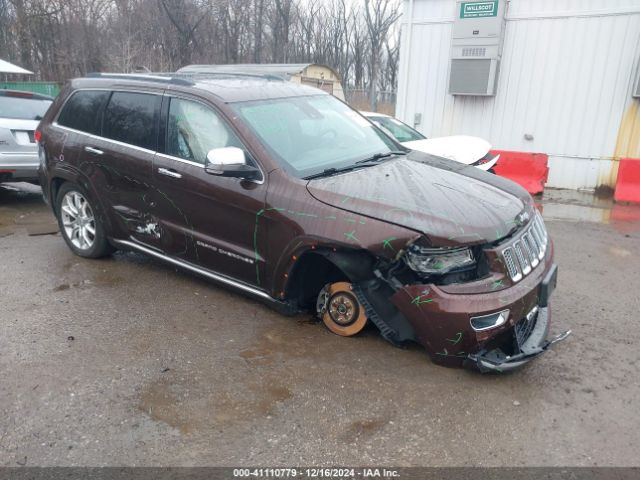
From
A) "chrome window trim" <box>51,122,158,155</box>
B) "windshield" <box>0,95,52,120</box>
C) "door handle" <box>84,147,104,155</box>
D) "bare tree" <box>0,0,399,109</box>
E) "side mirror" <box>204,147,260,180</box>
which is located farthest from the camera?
"bare tree" <box>0,0,399,109</box>

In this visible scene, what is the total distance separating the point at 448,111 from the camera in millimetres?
10680

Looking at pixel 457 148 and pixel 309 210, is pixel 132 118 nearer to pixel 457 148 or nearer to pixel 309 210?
pixel 309 210

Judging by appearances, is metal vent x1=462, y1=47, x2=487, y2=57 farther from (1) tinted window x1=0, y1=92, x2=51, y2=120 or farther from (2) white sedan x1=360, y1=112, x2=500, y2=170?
(1) tinted window x1=0, y1=92, x2=51, y2=120

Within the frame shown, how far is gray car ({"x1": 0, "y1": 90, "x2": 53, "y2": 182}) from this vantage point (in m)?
7.04

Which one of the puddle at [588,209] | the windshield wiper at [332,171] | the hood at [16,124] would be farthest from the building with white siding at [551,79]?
the hood at [16,124]

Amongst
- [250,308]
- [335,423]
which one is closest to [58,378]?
[250,308]

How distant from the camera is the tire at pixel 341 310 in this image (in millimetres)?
3633

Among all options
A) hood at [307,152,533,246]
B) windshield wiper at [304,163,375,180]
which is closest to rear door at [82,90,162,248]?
windshield wiper at [304,163,375,180]

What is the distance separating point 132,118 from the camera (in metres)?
4.52

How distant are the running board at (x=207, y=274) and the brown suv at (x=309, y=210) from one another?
0.5 inches

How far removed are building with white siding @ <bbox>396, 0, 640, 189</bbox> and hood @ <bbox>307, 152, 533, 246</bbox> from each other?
6.44 metres

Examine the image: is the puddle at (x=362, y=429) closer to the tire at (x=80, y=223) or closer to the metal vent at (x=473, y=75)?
the tire at (x=80, y=223)

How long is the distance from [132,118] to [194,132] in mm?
795

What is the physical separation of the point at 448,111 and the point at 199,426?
9.25 meters
